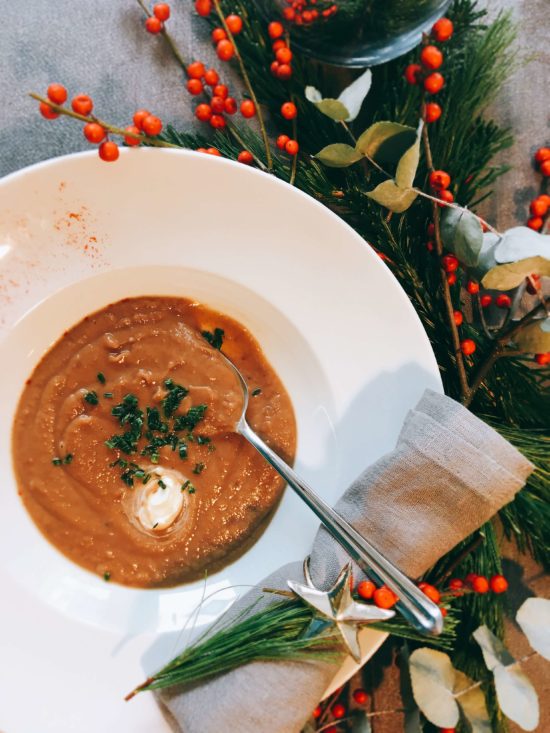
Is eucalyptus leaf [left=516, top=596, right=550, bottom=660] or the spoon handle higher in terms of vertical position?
the spoon handle

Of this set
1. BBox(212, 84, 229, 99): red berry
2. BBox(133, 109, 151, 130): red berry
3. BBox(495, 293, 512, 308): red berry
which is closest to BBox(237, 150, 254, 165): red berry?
BBox(212, 84, 229, 99): red berry

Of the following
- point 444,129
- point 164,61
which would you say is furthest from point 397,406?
point 164,61

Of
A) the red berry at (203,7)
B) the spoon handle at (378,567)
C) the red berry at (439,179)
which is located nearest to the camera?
the spoon handle at (378,567)

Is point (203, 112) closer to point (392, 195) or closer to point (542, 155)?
point (392, 195)

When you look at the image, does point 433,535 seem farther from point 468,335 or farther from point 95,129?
point 95,129

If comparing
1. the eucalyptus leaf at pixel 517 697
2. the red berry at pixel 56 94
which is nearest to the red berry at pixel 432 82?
the red berry at pixel 56 94

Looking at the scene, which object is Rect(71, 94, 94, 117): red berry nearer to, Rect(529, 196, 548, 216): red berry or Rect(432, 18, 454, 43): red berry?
Rect(432, 18, 454, 43): red berry

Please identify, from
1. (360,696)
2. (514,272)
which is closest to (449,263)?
(514,272)

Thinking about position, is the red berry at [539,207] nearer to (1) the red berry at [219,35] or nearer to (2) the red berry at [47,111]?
(1) the red berry at [219,35]
